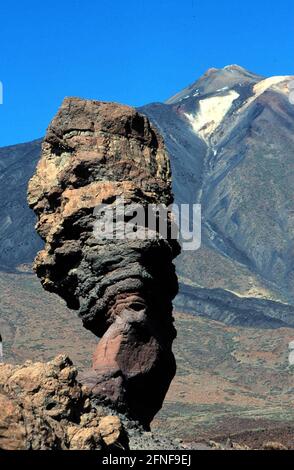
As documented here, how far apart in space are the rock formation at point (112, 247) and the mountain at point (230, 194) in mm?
65904

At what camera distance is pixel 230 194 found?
135375 mm

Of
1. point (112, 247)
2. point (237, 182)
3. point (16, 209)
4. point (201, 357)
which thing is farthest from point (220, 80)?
point (112, 247)

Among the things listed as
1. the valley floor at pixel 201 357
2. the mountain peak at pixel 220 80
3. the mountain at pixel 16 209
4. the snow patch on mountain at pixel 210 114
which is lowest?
the valley floor at pixel 201 357

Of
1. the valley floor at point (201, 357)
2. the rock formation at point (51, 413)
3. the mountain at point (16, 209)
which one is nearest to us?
the rock formation at point (51, 413)

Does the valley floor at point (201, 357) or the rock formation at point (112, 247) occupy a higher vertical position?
the rock formation at point (112, 247)

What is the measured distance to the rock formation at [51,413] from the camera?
10273 mm

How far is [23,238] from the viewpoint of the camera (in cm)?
11606

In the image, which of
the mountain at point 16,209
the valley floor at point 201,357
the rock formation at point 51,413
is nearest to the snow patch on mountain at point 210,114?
the mountain at point 16,209

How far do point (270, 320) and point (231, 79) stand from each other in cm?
10595

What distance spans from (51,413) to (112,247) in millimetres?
6039

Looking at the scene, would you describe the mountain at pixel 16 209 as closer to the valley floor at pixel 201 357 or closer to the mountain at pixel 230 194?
the mountain at pixel 230 194

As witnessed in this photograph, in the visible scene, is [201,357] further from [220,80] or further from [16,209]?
[220,80]

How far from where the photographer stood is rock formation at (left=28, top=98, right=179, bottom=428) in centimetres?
1719
